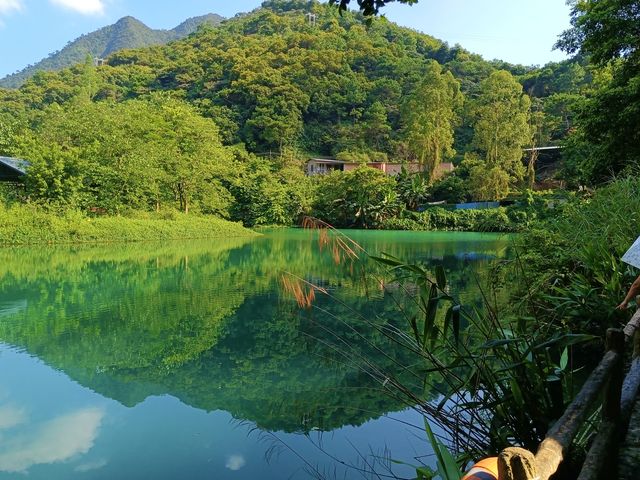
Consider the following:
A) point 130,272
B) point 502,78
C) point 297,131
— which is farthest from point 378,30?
point 130,272

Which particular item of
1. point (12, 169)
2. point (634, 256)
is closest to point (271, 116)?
point (12, 169)

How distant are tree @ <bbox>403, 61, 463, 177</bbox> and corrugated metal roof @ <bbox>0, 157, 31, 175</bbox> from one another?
824 inches

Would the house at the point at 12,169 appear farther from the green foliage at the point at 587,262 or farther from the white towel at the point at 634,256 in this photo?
the white towel at the point at 634,256

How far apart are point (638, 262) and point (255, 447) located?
95.5 inches

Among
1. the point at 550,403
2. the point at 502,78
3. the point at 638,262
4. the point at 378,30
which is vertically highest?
the point at 378,30

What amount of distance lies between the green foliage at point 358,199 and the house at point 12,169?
1419 centimetres

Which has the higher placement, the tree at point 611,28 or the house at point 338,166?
the tree at point 611,28

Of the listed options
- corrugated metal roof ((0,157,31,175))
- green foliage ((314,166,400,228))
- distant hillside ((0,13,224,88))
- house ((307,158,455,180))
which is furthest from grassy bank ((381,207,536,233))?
distant hillside ((0,13,224,88))

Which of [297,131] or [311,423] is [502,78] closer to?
[297,131]

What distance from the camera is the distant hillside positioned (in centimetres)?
9969

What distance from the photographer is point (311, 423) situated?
3.37m

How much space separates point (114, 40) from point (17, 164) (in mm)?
114580

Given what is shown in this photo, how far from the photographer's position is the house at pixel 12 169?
1455 cm

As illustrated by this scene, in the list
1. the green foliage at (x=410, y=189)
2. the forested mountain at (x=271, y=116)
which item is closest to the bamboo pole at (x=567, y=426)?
the forested mountain at (x=271, y=116)
